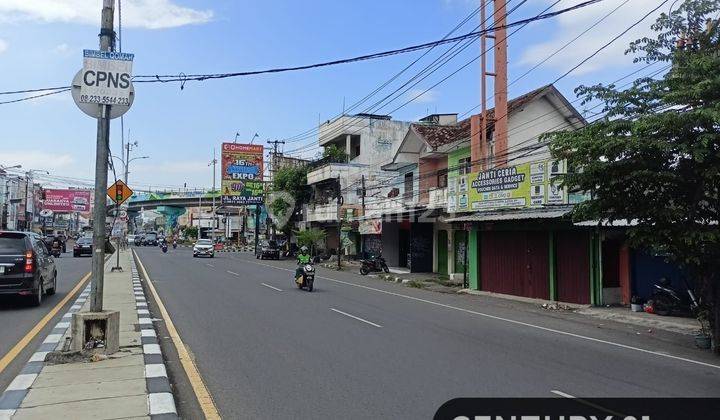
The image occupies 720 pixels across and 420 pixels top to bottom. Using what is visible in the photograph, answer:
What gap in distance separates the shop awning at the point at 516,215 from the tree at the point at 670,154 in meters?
5.52

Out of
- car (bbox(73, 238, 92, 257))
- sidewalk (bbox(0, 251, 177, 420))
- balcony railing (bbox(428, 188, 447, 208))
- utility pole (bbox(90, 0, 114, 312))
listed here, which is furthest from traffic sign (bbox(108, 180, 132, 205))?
car (bbox(73, 238, 92, 257))

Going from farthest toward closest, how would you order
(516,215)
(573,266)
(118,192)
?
(118,192) → (516,215) → (573,266)

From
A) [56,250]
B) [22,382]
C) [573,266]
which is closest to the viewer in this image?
[22,382]

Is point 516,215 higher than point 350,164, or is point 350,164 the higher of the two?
point 350,164

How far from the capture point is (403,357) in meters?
8.75

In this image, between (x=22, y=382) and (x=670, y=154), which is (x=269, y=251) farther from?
(x=22, y=382)

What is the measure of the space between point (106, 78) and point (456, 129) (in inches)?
997

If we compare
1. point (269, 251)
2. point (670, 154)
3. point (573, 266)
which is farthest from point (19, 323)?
point (269, 251)

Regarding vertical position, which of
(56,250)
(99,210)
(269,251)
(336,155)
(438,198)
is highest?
(336,155)

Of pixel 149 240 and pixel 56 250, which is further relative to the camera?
Result: pixel 149 240

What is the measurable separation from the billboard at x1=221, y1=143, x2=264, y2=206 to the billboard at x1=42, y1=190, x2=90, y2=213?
31.1 m

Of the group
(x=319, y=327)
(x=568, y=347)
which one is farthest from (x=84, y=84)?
(x=568, y=347)

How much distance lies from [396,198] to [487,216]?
13.5 m

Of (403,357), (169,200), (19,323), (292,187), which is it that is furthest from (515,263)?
(169,200)
